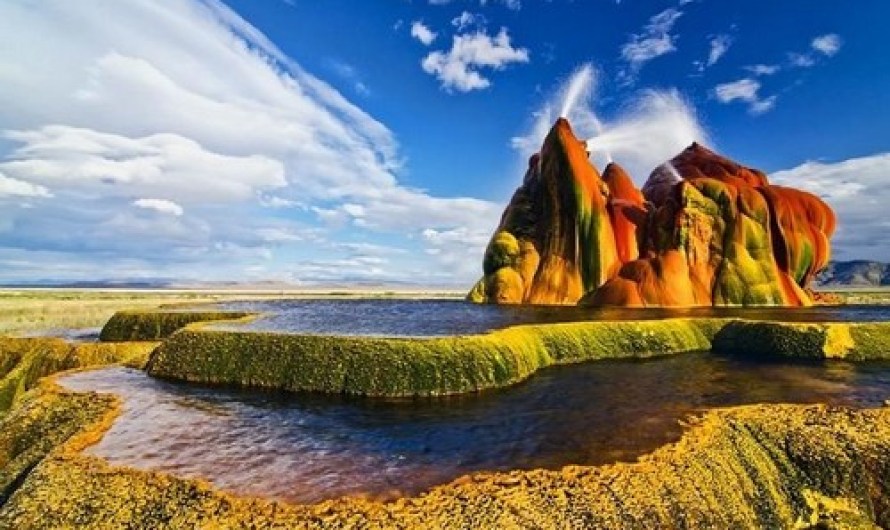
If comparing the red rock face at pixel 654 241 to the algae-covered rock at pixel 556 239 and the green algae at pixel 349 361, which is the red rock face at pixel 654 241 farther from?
the green algae at pixel 349 361

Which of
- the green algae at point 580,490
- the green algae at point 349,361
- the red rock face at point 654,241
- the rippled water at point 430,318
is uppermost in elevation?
the red rock face at point 654,241

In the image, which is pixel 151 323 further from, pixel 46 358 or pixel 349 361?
pixel 349 361

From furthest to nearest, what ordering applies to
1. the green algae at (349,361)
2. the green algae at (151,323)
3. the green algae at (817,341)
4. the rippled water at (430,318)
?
the green algae at (151,323) → the green algae at (817,341) → the rippled water at (430,318) → the green algae at (349,361)

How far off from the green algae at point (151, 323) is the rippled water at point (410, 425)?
16.4 metres

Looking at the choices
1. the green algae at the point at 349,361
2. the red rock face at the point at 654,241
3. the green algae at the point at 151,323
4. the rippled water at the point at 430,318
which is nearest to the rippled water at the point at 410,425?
the green algae at the point at 349,361

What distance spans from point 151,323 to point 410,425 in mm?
36280

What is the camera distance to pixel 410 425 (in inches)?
837

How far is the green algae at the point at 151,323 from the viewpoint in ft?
155

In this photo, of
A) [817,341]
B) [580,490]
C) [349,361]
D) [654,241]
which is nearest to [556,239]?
[654,241]

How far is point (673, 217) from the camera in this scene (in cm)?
7631

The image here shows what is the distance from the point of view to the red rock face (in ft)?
247

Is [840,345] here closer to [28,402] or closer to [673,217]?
[673,217]

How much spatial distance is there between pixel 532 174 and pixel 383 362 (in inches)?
2986

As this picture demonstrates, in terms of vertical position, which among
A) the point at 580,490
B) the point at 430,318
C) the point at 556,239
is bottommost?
the point at 580,490
